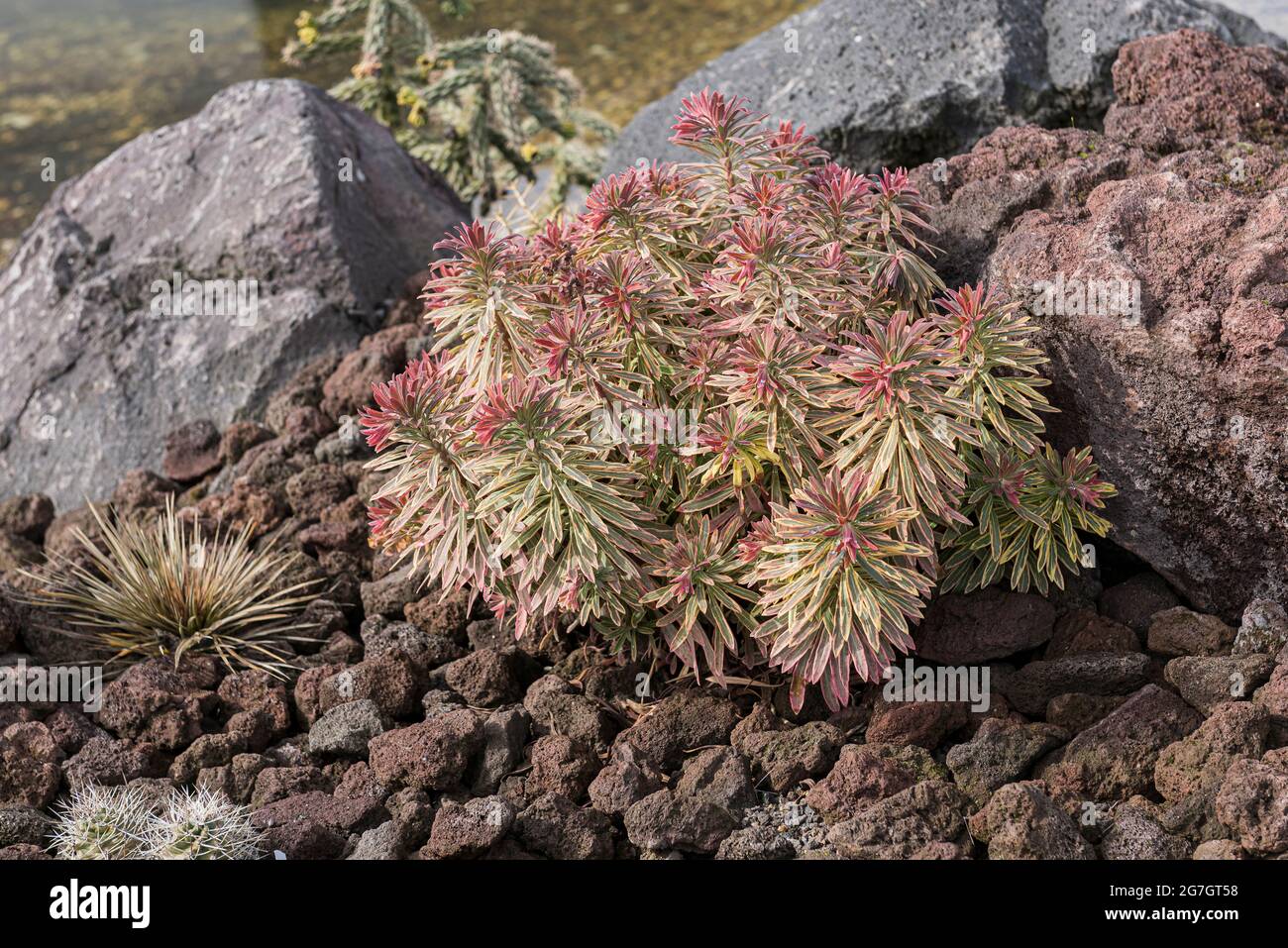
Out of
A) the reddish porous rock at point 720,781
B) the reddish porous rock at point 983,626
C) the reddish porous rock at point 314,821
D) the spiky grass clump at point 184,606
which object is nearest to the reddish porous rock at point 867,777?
the reddish porous rock at point 720,781

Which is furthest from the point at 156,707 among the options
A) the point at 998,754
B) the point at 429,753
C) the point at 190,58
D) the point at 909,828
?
the point at 190,58

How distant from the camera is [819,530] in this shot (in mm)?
3217

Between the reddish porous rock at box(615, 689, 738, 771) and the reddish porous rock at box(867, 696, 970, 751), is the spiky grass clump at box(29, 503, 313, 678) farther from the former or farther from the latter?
the reddish porous rock at box(867, 696, 970, 751)

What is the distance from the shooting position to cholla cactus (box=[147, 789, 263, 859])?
10.3 feet

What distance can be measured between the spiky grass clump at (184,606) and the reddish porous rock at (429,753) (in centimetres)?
76

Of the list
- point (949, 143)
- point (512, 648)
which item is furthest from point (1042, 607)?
point (949, 143)

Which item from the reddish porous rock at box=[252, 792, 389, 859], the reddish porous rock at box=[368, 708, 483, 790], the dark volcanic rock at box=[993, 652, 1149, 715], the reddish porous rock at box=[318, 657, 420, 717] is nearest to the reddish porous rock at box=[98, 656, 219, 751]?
the reddish porous rock at box=[318, 657, 420, 717]

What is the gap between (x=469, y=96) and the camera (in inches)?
303

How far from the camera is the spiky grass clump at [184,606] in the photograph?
436 cm

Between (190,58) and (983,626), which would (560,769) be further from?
(190,58)

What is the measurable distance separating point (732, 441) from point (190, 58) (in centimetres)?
1205

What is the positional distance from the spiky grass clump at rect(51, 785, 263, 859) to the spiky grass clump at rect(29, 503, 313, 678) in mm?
862

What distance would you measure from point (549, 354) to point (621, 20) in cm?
994
